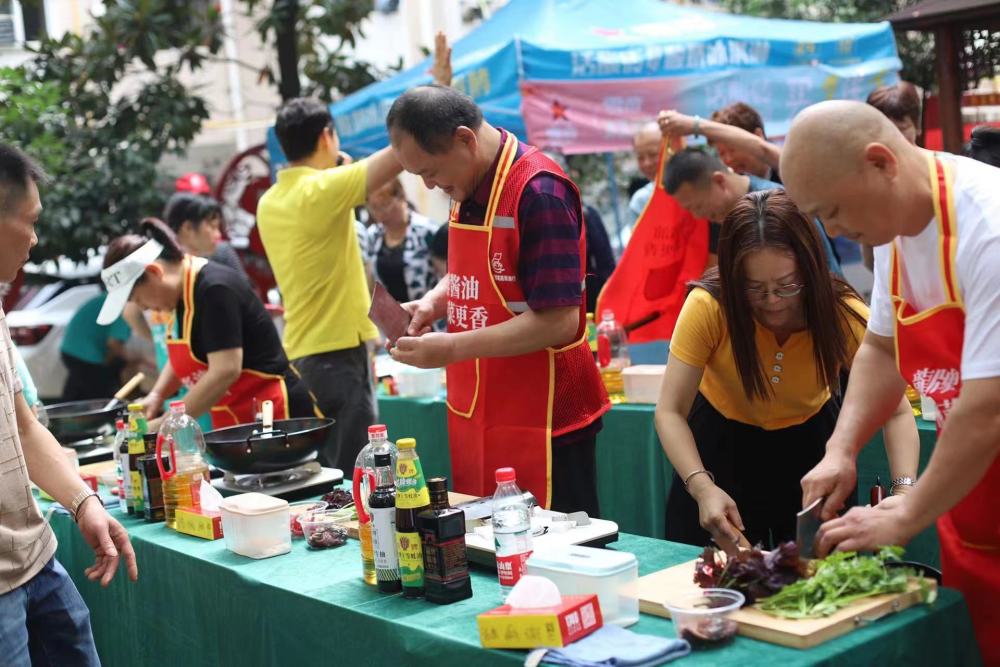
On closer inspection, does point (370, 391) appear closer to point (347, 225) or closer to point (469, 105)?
point (347, 225)

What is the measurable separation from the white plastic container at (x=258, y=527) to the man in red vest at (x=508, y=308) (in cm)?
49

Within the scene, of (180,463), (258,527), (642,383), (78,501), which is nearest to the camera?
(78,501)

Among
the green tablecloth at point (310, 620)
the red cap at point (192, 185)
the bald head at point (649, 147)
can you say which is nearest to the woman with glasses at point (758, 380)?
the green tablecloth at point (310, 620)

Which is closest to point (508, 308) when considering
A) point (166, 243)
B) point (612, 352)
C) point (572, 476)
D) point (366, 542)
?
point (572, 476)

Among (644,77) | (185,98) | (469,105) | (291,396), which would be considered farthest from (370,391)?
(185,98)

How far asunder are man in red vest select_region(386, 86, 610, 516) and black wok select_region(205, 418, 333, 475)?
0.45m

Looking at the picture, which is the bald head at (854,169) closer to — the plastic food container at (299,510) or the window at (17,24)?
the plastic food container at (299,510)

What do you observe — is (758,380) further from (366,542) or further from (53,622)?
(53,622)

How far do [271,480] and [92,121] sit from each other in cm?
780

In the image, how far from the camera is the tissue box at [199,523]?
291 centimetres

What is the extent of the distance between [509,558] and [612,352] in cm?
267

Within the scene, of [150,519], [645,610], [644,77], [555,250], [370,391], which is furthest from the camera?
[644,77]

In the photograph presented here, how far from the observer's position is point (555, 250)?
9.08ft

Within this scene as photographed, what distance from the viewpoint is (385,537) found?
2303mm
